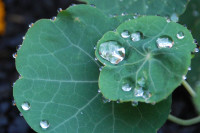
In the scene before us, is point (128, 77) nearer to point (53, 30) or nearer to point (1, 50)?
point (53, 30)

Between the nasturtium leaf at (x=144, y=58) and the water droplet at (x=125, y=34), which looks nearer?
the nasturtium leaf at (x=144, y=58)

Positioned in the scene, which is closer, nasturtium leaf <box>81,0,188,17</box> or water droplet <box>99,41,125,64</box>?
water droplet <box>99,41,125,64</box>

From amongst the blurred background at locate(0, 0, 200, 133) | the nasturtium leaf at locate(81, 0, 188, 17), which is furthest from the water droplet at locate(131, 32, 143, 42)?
the blurred background at locate(0, 0, 200, 133)

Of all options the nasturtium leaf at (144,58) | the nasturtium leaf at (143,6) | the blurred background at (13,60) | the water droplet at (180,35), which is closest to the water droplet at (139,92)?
the nasturtium leaf at (144,58)

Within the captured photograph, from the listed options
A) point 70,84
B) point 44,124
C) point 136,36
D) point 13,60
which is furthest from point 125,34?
point 13,60

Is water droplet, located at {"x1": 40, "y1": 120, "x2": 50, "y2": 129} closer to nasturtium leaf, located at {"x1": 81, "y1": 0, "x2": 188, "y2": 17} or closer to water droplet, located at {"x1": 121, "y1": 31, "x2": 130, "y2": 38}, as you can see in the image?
water droplet, located at {"x1": 121, "y1": 31, "x2": 130, "y2": 38}

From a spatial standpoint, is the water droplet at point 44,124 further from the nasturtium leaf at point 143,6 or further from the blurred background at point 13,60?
the blurred background at point 13,60
